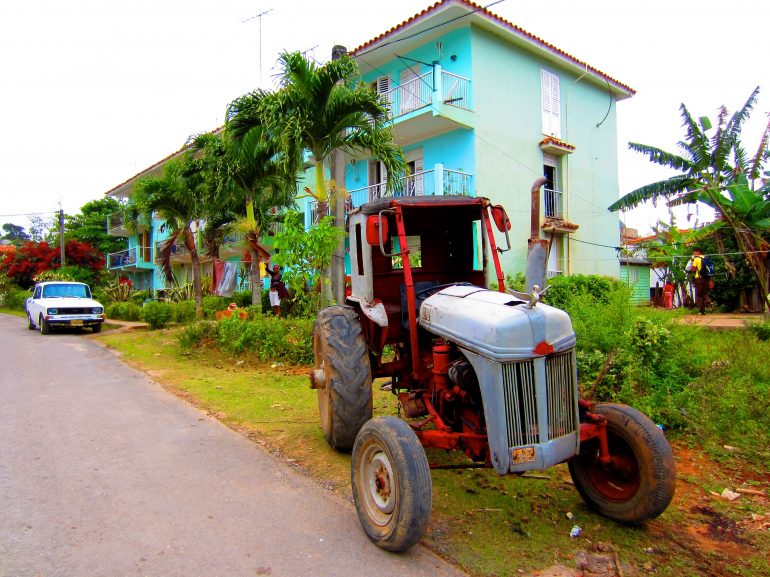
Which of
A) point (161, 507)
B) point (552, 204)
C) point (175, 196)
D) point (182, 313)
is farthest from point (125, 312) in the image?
point (161, 507)

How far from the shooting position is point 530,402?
3.18 m

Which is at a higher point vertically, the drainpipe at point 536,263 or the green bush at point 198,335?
Result: the drainpipe at point 536,263

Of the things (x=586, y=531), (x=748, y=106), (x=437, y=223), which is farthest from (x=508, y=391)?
(x=748, y=106)

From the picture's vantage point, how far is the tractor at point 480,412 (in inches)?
123

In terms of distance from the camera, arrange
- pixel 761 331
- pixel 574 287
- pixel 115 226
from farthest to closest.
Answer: pixel 115 226
pixel 574 287
pixel 761 331

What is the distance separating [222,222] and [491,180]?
963 cm

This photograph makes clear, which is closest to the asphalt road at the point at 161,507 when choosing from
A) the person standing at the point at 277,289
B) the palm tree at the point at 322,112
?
the palm tree at the point at 322,112

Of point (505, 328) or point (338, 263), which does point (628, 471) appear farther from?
point (338, 263)

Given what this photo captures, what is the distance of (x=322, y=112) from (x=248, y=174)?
4214mm

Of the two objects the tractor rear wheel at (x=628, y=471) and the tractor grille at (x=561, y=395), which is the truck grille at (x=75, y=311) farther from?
the tractor grille at (x=561, y=395)

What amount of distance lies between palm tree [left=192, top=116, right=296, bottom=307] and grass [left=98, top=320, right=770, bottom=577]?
21.1 feet

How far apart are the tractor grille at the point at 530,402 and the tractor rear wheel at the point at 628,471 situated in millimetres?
468

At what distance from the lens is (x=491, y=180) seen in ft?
51.9

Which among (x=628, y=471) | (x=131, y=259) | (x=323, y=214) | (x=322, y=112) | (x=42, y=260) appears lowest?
(x=628, y=471)
